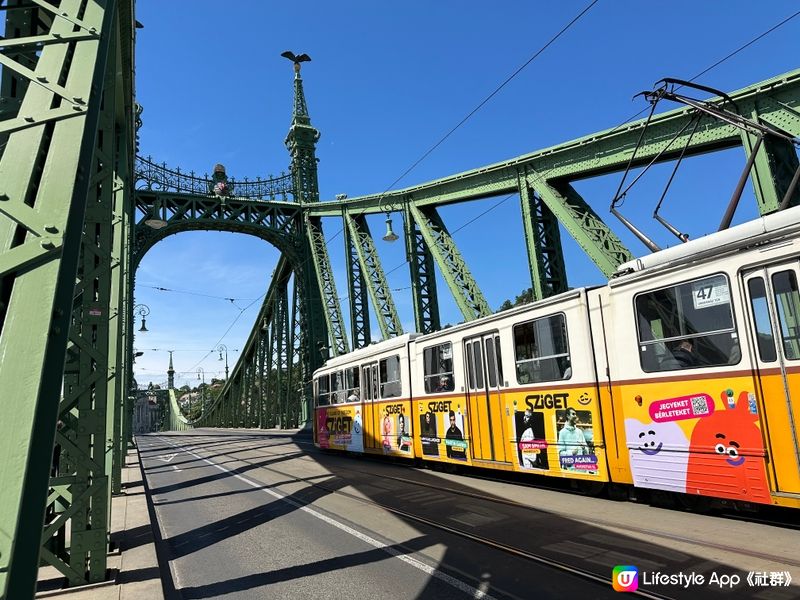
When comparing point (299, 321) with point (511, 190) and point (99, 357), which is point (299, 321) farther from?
point (99, 357)

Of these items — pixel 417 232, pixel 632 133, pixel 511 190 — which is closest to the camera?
pixel 632 133

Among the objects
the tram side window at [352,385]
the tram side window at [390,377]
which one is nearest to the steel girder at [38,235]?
the tram side window at [390,377]

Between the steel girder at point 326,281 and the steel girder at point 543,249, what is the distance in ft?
52.0

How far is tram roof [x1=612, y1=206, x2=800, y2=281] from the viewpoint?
5.65 meters

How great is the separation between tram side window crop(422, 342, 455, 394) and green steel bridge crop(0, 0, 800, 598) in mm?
5008

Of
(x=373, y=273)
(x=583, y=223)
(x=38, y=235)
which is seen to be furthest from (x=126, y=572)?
(x=373, y=273)

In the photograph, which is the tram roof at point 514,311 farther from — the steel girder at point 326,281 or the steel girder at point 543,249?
the steel girder at point 326,281

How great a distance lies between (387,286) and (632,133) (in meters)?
13.8

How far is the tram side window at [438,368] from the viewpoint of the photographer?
11.1m

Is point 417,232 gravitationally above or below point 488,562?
above

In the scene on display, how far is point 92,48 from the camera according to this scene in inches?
108

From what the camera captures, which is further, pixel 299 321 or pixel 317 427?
pixel 299 321

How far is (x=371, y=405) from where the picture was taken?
14398 mm

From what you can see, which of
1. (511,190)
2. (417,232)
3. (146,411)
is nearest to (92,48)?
(511,190)
